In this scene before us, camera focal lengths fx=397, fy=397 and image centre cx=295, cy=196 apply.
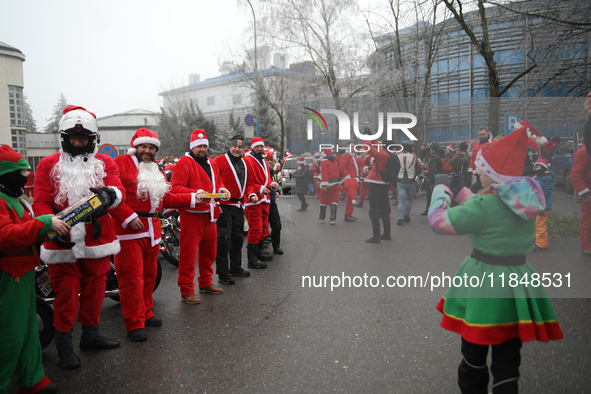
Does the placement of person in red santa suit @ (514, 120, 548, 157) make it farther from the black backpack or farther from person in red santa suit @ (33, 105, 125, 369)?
person in red santa suit @ (33, 105, 125, 369)

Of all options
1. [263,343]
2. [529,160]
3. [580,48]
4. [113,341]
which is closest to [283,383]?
[263,343]

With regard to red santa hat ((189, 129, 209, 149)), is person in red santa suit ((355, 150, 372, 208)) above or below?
below

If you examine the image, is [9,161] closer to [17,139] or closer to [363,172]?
[363,172]

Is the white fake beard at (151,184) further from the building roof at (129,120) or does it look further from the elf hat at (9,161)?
the building roof at (129,120)

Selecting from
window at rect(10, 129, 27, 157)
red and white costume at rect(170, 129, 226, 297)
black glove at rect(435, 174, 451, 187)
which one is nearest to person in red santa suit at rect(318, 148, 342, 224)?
black glove at rect(435, 174, 451, 187)

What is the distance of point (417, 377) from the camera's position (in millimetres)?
2924

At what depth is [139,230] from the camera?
3723 millimetres

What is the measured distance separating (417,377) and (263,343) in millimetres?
1377

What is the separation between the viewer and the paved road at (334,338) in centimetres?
291

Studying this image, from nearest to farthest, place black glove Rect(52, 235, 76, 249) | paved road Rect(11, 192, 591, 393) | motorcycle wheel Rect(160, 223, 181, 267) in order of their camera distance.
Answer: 1. black glove Rect(52, 235, 76, 249)
2. paved road Rect(11, 192, 591, 393)
3. motorcycle wheel Rect(160, 223, 181, 267)

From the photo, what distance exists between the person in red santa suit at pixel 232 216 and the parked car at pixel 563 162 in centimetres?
392

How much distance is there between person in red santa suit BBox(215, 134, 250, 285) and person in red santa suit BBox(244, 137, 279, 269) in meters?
0.26

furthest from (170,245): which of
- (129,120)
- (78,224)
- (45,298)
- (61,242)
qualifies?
(129,120)

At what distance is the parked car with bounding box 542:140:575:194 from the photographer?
9.29 ft
